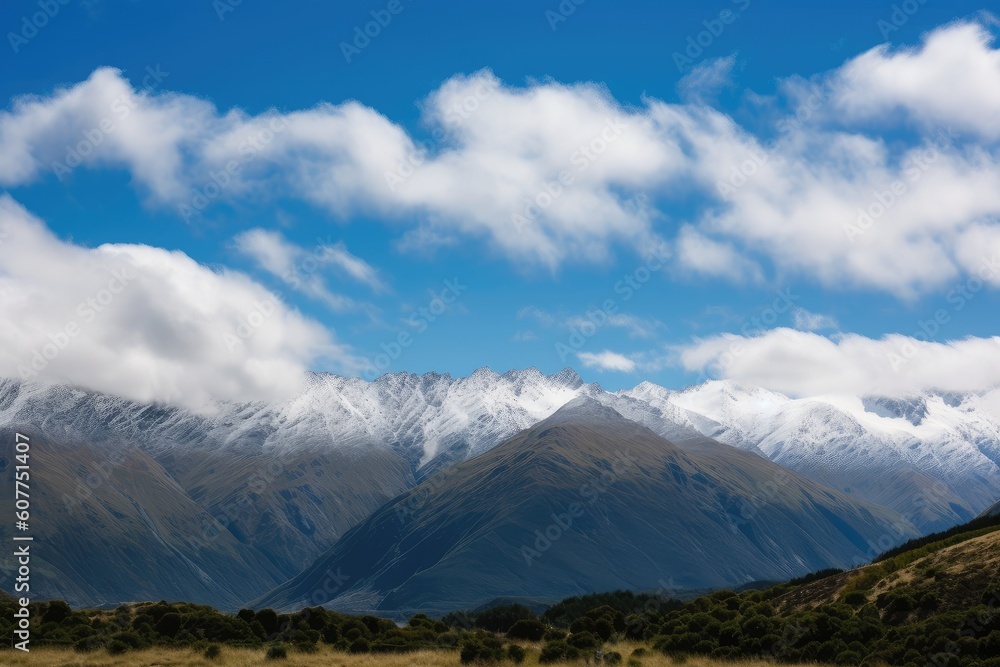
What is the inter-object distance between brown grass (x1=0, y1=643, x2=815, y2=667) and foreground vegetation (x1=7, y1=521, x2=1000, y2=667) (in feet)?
0.39

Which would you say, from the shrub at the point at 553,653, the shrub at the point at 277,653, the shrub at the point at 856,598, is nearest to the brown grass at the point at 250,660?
the shrub at the point at 277,653

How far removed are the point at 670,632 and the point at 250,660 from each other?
2566cm

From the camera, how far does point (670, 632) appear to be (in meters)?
61.7

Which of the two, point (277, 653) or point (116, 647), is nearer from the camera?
point (277, 653)

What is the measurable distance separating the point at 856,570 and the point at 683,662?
20.3 meters

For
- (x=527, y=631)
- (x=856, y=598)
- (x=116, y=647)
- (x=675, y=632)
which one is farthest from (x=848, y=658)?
(x=116, y=647)

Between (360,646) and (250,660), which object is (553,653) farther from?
(250,660)

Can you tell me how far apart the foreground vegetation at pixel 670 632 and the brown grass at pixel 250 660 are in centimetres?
12

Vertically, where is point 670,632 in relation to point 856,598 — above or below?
above

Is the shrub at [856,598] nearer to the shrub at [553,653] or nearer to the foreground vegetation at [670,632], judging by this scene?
the foreground vegetation at [670,632]

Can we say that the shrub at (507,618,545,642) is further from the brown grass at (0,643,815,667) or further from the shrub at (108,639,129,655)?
the shrub at (108,639,129,655)

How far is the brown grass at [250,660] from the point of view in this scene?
50.7 meters

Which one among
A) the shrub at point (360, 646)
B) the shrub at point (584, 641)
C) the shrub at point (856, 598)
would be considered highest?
the shrub at point (360, 646)

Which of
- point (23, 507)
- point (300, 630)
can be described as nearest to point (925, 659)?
point (300, 630)
